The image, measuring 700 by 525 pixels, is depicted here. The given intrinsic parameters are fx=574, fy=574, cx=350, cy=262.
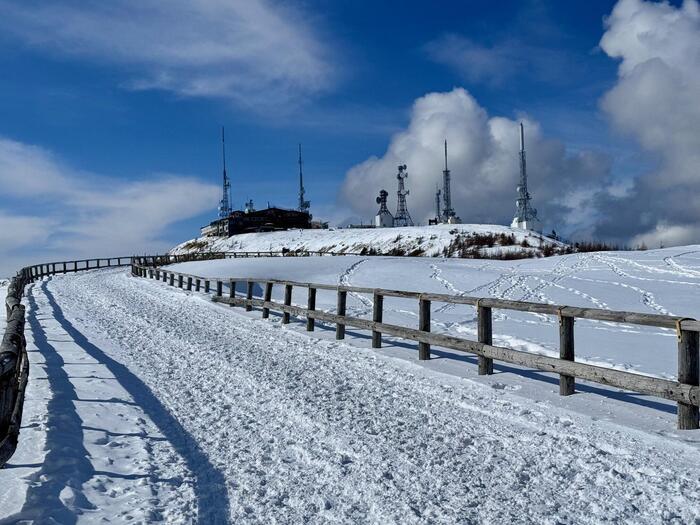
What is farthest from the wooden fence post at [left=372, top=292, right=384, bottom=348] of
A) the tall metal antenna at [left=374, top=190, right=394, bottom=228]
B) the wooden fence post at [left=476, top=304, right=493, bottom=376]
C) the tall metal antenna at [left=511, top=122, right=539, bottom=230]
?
the tall metal antenna at [left=374, top=190, right=394, bottom=228]

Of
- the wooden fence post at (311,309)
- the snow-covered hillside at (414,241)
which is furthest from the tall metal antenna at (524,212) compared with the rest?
the wooden fence post at (311,309)

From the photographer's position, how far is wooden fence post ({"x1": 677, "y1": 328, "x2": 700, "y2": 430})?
19.5 ft

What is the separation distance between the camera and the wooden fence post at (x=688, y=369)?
5.93 metres

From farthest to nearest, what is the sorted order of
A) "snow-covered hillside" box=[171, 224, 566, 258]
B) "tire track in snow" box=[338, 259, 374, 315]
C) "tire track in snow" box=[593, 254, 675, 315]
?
"snow-covered hillside" box=[171, 224, 566, 258] < "tire track in snow" box=[338, 259, 374, 315] < "tire track in snow" box=[593, 254, 675, 315]

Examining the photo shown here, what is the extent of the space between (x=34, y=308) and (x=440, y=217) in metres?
104

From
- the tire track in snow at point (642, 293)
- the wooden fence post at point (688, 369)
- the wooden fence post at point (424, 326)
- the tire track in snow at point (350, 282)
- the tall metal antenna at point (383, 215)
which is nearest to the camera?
the wooden fence post at point (688, 369)

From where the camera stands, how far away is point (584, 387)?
320 inches

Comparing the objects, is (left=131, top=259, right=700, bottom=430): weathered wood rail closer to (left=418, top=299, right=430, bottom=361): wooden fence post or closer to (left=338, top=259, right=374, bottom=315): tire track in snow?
(left=418, top=299, right=430, bottom=361): wooden fence post

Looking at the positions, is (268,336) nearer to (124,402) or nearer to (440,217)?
(124,402)

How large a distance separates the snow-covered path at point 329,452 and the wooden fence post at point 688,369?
0.46m

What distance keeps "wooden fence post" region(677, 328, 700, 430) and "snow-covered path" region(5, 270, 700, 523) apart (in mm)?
463

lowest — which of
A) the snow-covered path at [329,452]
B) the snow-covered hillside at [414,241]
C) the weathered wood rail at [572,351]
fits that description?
the snow-covered path at [329,452]

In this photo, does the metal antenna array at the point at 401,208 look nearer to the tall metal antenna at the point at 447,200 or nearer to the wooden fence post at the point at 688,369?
the tall metal antenna at the point at 447,200

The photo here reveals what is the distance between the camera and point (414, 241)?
92562 millimetres
